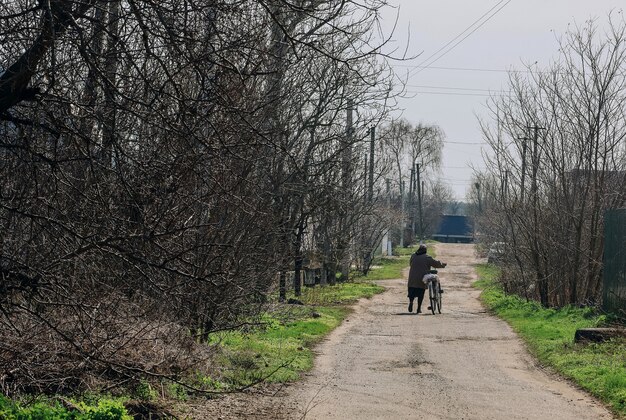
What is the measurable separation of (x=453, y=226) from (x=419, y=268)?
9110 cm

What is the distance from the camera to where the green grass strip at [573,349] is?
11.4 meters

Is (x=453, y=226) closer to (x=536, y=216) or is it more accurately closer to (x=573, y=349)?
(x=536, y=216)

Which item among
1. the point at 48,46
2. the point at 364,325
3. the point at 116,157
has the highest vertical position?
the point at 48,46

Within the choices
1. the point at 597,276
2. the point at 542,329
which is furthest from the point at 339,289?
the point at 542,329

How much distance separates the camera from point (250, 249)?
14289mm

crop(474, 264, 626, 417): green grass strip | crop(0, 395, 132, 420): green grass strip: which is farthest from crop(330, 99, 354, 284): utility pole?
crop(0, 395, 132, 420): green grass strip

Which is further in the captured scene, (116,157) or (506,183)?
(506,183)

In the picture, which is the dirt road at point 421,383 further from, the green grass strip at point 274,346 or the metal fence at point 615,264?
the metal fence at point 615,264

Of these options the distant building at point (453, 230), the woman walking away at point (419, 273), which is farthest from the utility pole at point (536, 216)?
the distant building at point (453, 230)

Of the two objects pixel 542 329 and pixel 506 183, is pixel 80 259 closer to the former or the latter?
pixel 542 329

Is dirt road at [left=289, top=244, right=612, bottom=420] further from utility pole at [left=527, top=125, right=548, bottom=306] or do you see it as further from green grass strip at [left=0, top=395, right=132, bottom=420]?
utility pole at [left=527, top=125, right=548, bottom=306]

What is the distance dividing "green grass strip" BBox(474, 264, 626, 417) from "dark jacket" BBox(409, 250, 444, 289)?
6.91 feet

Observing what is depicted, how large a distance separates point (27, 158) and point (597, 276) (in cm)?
1749

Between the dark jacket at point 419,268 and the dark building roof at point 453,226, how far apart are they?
89453 millimetres
